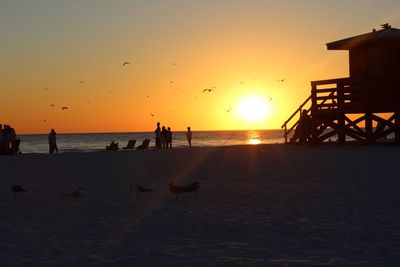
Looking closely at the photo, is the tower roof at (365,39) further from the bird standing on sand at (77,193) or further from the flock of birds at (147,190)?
the bird standing on sand at (77,193)

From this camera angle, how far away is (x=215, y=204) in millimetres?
11555

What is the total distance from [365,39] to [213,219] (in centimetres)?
2126

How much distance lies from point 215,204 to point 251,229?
2793mm

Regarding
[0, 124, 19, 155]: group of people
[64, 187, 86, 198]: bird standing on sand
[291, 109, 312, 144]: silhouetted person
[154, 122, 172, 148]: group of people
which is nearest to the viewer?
[64, 187, 86, 198]: bird standing on sand

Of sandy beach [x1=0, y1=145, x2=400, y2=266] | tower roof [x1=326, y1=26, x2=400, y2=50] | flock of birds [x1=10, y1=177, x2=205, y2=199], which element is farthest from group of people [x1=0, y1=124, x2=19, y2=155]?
flock of birds [x1=10, y1=177, x2=205, y2=199]

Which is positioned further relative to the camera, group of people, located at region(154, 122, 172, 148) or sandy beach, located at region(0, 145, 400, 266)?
group of people, located at region(154, 122, 172, 148)

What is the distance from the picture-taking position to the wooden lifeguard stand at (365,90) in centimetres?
2841

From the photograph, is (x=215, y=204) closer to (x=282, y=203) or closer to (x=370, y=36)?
(x=282, y=203)

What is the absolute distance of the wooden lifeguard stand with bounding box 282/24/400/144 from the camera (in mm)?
28406

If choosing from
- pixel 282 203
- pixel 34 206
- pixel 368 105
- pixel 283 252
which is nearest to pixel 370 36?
pixel 368 105

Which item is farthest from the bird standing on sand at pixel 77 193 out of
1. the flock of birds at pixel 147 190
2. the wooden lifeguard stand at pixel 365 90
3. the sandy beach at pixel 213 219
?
the wooden lifeguard stand at pixel 365 90

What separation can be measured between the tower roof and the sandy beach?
11.6 metres

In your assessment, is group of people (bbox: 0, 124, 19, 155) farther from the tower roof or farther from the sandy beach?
the tower roof

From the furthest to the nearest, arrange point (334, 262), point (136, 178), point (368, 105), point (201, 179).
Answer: point (368, 105)
point (136, 178)
point (201, 179)
point (334, 262)
